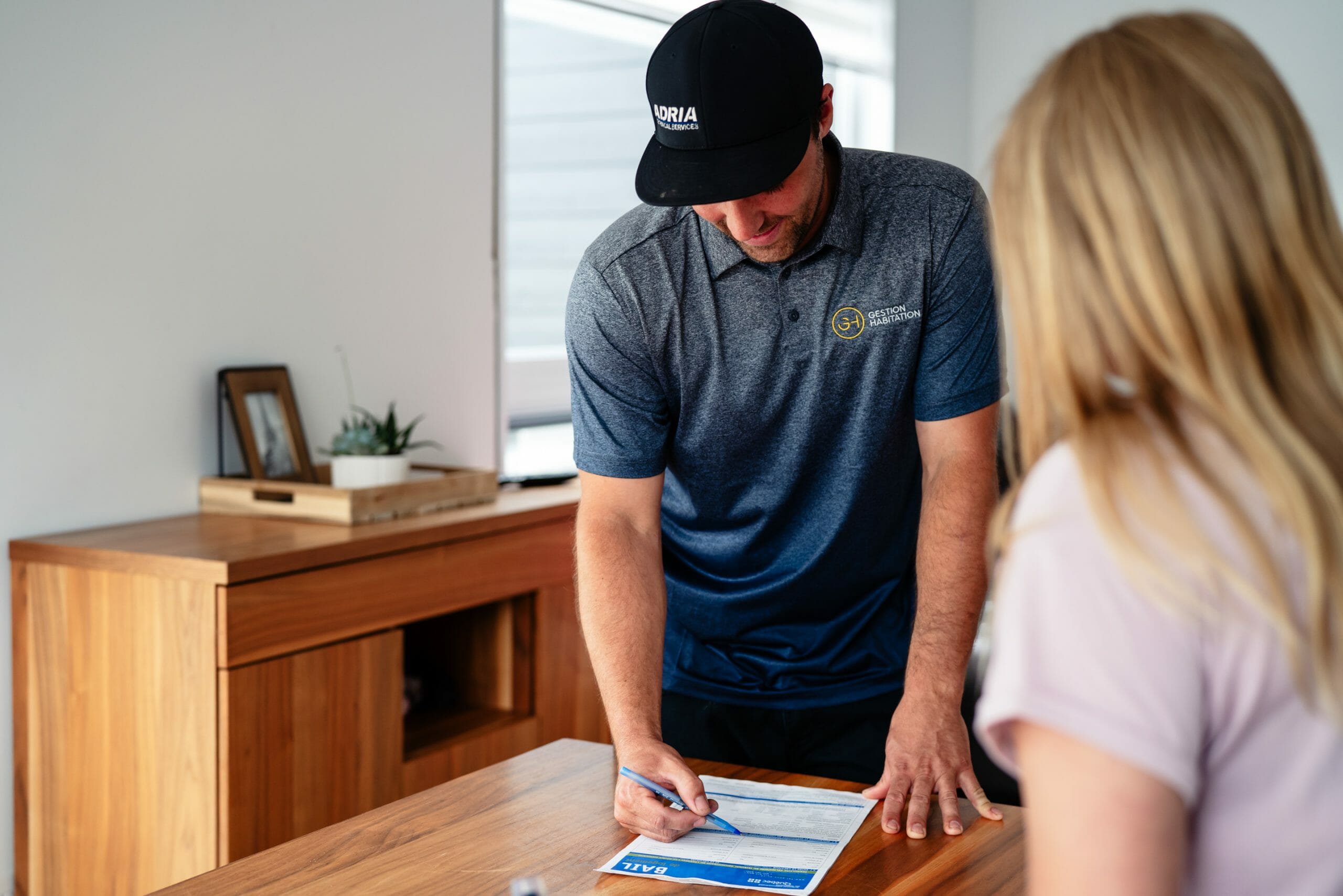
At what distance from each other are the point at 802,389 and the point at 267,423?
1.43 m

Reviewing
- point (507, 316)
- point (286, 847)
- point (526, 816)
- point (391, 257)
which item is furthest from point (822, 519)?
point (507, 316)

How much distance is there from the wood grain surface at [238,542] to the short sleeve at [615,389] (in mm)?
723

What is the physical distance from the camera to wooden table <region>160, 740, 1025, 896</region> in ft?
4.01

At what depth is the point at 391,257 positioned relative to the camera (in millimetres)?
3082

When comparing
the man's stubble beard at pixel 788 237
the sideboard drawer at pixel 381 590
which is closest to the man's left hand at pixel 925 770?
the man's stubble beard at pixel 788 237

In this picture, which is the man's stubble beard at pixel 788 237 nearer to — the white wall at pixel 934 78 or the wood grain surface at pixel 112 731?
the wood grain surface at pixel 112 731

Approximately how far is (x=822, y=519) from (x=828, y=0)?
10.4ft

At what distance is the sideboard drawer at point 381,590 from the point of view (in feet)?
7.12

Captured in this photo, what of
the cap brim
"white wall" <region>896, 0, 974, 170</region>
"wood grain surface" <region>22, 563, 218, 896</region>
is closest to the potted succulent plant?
"wood grain surface" <region>22, 563, 218, 896</region>

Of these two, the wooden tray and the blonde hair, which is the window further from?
the blonde hair

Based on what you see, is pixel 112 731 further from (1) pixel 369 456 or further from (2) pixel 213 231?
(2) pixel 213 231

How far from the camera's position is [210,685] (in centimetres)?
214

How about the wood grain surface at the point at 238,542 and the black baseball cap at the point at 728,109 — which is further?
the wood grain surface at the point at 238,542

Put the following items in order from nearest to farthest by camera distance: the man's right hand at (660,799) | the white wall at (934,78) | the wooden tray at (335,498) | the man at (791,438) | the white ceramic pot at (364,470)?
the man's right hand at (660,799) < the man at (791,438) < the wooden tray at (335,498) < the white ceramic pot at (364,470) < the white wall at (934,78)
